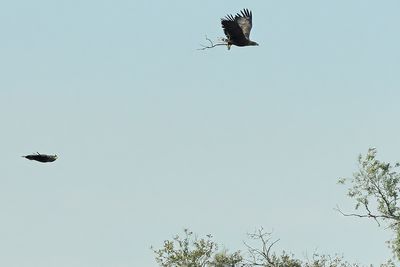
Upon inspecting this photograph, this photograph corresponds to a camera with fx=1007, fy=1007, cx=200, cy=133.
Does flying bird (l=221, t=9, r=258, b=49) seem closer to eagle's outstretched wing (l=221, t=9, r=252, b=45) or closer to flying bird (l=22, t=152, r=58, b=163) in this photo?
eagle's outstretched wing (l=221, t=9, r=252, b=45)

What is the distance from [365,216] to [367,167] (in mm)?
4158

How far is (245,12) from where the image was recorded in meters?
40.7

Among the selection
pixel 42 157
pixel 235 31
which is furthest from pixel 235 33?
pixel 42 157

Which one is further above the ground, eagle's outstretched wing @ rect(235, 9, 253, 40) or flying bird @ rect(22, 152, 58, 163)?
eagle's outstretched wing @ rect(235, 9, 253, 40)

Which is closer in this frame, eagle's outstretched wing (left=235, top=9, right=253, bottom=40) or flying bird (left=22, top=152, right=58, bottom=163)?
flying bird (left=22, top=152, right=58, bottom=163)

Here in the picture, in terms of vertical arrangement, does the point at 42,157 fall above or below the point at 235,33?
below

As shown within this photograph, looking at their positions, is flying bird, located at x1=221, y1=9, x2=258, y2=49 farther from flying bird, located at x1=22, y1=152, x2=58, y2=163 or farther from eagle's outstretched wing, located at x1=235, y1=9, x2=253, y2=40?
flying bird, located at x1=22, y1=152, x2=58, y2=163

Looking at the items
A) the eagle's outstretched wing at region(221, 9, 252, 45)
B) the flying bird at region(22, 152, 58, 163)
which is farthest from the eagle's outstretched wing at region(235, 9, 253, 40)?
the flying bird at region(22, 152, 58, 163)

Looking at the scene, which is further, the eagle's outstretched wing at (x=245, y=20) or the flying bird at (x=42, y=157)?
the eagle's outstretched wing at (x=245, y=20)

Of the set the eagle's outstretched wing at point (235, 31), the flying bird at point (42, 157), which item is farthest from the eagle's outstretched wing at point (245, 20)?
the flying bird at point (42, 157)

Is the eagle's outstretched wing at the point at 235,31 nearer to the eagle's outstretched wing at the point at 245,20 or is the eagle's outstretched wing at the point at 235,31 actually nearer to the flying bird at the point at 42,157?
the eagle's outstretched wing at the point at 245,20

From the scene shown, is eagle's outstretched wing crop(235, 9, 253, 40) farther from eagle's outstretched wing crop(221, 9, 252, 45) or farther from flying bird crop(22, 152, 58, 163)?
flying bird crop(22, 152, 58, 163)

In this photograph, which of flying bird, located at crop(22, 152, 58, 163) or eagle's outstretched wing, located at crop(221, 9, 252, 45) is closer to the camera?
flying bird, located at crop(22, 152, 58, 163)

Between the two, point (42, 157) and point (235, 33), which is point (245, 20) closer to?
point (235, 33)
